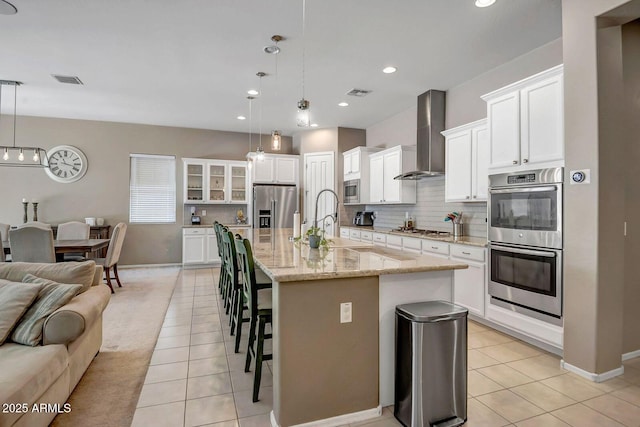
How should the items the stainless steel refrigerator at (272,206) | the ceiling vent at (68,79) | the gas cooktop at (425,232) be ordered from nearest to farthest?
the ceiling vent at (68,79) < the gas cooktop at (425,232) < the stainless steel refrigerator at (272,206)

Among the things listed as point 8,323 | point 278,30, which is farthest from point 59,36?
point 8,323

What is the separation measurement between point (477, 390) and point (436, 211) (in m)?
3.06

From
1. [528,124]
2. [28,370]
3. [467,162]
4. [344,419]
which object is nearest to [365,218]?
[467,162]

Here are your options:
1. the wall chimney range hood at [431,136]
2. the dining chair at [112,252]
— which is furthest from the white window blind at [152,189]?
the wall chimney range hood at [431,136]

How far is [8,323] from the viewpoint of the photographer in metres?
1.94

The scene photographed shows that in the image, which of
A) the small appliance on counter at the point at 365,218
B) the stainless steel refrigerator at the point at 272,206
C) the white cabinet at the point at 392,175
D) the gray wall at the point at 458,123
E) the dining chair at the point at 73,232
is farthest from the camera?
the stainless steel refrigerator at the point at 272,206

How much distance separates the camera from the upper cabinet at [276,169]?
7.09 metres

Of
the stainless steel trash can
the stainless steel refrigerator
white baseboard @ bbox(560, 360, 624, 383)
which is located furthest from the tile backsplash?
the stainless steel trash can

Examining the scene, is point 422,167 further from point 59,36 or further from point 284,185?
point 59,36

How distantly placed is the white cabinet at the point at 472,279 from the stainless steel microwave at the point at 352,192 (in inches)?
109

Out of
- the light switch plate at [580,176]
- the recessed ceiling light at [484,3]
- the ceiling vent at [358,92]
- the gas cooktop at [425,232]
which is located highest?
the ceiling vent at [358,92]

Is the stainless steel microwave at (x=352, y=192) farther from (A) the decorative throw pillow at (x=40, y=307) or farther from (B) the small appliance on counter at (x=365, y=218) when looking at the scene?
(A) the decorative throw pillow at (x=40, y=307)

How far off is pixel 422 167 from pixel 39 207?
23.1 feet

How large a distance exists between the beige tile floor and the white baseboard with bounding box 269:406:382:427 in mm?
35
